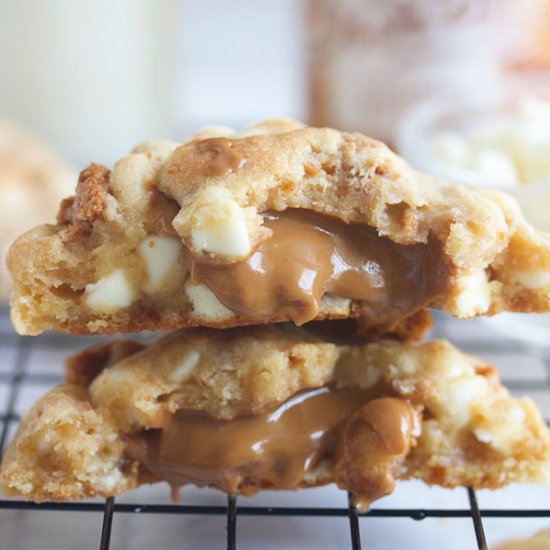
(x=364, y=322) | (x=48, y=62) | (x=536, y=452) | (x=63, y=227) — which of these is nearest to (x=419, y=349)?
(x=364, y=322)

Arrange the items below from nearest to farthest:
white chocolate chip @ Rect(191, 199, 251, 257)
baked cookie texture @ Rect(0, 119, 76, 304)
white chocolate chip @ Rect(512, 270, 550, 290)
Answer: white chocolate chip @ Rect(191, 199, 251, 257)
white chocolate chip @ Rect(512, 270, 550, 290)
baked cookie texture @ Rect(0, 119, 76, 304)

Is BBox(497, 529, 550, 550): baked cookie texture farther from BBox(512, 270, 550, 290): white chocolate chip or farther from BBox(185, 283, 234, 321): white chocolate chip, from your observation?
BBox(185, 283, 234, 321): white chocolate chip

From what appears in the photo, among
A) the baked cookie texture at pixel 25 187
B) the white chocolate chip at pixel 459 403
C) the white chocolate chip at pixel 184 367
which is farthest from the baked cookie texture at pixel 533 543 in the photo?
the baked cookie texture at pixel 25 187

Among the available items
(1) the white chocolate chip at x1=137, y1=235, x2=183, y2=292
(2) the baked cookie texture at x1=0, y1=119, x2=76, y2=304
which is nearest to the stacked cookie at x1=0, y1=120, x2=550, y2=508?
(1) the white chocolate chip at x1=137, y1=235, x2=183, y2=292

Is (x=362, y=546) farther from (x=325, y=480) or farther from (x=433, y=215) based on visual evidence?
(x=433, y=215)

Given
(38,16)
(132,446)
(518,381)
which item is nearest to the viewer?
(132,446)

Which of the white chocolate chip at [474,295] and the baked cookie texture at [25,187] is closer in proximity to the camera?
the white chocolate chip at [474,295]

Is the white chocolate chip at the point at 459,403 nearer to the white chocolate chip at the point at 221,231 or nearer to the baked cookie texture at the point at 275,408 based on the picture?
the baked cookie texture at the point at 275,408
